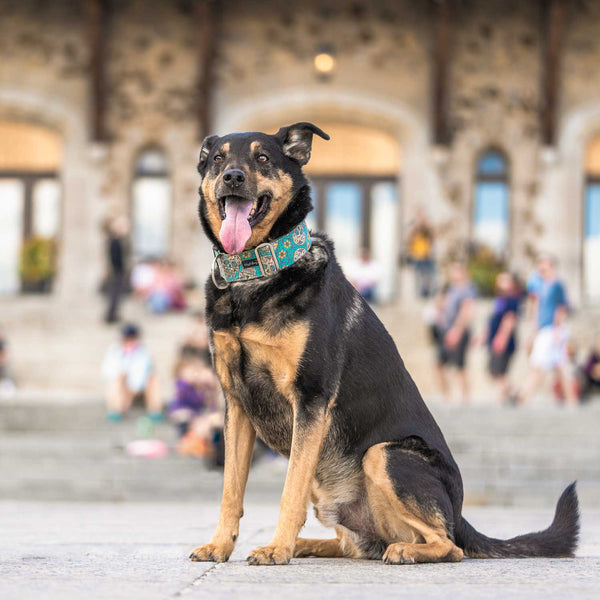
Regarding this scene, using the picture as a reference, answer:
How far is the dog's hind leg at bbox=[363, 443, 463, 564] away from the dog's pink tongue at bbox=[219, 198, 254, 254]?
3.15 feet

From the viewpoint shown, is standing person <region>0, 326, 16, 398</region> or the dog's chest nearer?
the dog's chest

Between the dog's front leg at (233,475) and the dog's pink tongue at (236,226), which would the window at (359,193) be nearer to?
the dog's front leg at (233,475)

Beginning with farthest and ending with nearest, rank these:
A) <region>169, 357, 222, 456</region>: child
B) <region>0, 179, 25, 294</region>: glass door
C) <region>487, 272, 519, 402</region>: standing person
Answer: <region>0, 179, 25, 294</region>: glass door → <region>487, 272, 519, 402</region>: standing person → <region>169, 357, 222, 456</region>: child

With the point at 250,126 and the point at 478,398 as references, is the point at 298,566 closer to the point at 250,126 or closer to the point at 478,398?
the point at 478,398

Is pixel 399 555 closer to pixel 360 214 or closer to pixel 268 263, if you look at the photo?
pixel 268 263

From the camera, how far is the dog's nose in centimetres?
450

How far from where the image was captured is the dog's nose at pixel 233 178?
450cm

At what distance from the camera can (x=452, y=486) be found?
4812 millimetres

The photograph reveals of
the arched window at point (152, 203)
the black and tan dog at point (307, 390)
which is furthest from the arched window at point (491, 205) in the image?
the black and tan dog at point (307, 390)

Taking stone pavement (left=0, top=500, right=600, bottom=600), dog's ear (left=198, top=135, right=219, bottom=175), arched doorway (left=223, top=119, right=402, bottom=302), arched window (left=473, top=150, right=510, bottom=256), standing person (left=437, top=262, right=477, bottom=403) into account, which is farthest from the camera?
arched doorway (left=223, top=119, right=402, bottom=302)

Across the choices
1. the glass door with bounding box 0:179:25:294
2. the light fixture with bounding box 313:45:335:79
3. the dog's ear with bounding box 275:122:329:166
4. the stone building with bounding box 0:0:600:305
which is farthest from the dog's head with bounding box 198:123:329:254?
the glass door with bounding box 0:179:25:294

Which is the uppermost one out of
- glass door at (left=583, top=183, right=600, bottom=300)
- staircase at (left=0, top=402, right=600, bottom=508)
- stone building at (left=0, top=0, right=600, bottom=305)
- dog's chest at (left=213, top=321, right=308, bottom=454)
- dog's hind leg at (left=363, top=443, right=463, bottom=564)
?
stone building at (left=0, top=0, right=600, bottom=305)

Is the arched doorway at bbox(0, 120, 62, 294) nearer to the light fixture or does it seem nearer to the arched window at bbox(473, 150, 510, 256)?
the light fixture

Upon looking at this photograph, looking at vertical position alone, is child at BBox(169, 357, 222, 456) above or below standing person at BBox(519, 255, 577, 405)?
below
